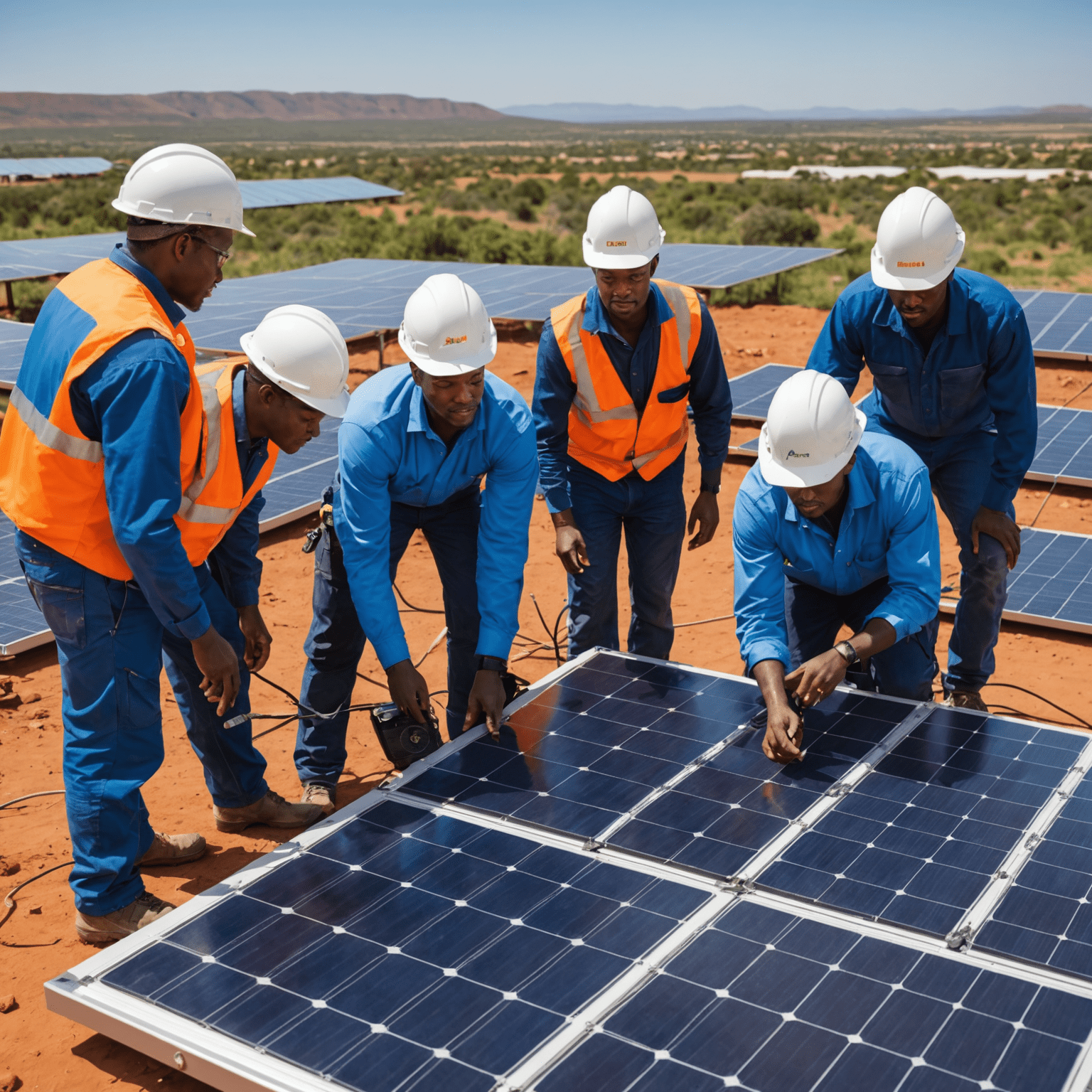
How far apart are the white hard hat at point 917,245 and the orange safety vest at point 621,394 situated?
1.02 m

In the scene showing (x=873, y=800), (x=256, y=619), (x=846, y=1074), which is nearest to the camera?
(x=846, y=1074)

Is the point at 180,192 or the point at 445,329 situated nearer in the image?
the point at 180,192

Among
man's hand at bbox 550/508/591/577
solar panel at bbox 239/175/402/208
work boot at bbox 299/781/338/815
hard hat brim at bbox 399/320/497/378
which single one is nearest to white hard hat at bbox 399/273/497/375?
hard hat brim at bbox 399/320/497/378

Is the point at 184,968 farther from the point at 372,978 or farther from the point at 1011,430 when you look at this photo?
the point at 1011,430

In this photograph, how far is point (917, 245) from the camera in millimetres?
5812

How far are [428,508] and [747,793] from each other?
2175 mm

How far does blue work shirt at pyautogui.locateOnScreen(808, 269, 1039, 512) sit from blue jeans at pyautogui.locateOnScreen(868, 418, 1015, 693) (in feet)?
0.26

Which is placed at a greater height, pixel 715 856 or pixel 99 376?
pixel 99 376

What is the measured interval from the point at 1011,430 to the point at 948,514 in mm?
720

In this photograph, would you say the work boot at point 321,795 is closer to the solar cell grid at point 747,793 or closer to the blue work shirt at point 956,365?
the solar cell grid at point 747,793

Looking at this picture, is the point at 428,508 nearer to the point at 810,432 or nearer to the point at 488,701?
the point at 488,701

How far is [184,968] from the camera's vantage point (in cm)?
347

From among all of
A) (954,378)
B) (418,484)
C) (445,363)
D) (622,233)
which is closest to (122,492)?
(445,363)

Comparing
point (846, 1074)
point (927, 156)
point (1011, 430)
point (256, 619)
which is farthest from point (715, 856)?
point (927, 156)
